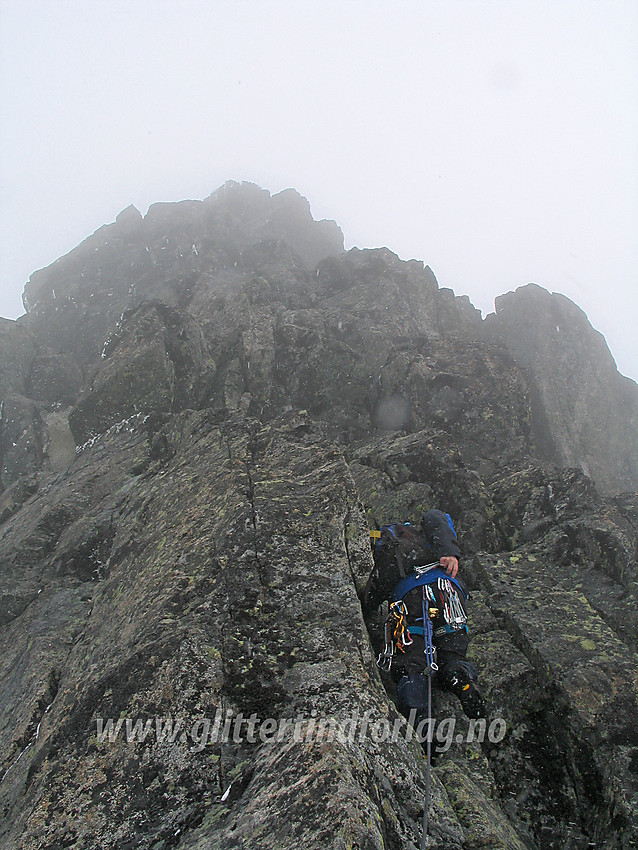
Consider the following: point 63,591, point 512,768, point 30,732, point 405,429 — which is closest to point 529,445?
point 405,429

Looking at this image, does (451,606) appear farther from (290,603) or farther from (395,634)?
(290,603)

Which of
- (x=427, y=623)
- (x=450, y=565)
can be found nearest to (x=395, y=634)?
(x=427, y=623)

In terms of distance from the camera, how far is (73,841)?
7.46 metres

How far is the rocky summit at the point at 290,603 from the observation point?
25.2 ft

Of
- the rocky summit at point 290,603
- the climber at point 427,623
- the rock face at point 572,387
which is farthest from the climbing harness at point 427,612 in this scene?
the rock face at point 572,387

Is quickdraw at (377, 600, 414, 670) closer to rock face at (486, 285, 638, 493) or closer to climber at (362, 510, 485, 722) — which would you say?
climber at (362, 510, 485, 722)

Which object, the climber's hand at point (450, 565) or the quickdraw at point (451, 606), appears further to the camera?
the climber's hand at point (450, 565)

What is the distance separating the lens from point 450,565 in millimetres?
10883

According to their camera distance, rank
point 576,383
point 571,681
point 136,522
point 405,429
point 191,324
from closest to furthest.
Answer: point 571,681 < point 136,522 < point 405,429 < point 191,324 < point 576,383

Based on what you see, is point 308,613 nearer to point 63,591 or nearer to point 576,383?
point 63,591

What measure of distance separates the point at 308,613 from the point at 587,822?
606cm

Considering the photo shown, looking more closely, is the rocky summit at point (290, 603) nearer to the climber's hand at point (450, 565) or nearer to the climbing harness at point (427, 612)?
the climbing harness at point (427, 612)

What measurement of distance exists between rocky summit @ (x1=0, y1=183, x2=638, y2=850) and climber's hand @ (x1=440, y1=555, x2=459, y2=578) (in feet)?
5.66

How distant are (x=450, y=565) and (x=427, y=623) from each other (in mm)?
1300
